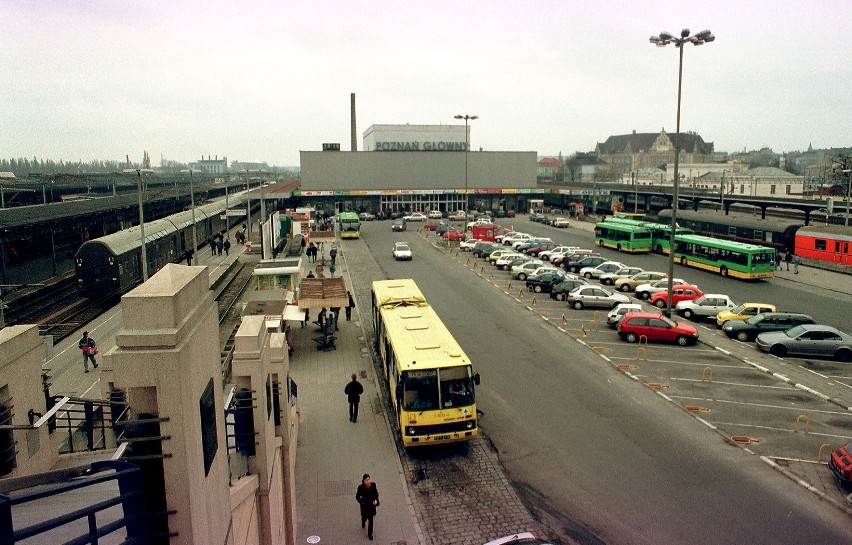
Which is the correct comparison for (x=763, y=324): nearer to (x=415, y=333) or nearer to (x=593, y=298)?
(x=593, y=298)

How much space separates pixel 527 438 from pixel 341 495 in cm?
508

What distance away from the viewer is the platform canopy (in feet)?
74.7

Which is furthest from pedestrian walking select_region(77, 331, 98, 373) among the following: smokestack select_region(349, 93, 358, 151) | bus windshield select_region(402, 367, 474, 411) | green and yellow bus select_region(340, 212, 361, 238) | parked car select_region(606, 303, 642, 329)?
smokestack select_region(349, 93, 358, 151)

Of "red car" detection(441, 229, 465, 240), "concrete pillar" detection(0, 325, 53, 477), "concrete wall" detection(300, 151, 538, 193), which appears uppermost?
"concrete wall" detection(300, 151, 538, 193)

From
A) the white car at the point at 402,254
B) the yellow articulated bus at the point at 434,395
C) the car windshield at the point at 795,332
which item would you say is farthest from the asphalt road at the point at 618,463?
the white car at the point at 402,254

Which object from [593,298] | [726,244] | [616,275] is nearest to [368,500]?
[593,298]

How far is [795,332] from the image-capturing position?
22.6 metres

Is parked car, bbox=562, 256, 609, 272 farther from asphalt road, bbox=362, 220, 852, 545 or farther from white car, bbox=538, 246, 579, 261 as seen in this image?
asphalt road, bbox=362, 220, 852, 545

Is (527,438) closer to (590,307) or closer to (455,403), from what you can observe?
(455,403)

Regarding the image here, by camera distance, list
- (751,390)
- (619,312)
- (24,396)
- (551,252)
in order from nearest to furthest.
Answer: (24,396) < (751,390) < (619,312) < (551,252)

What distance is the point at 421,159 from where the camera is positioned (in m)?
85.9

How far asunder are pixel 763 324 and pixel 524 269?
15.3 metres

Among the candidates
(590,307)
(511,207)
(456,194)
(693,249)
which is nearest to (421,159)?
(456,194)

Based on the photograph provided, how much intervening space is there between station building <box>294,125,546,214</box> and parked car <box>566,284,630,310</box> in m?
51.9
